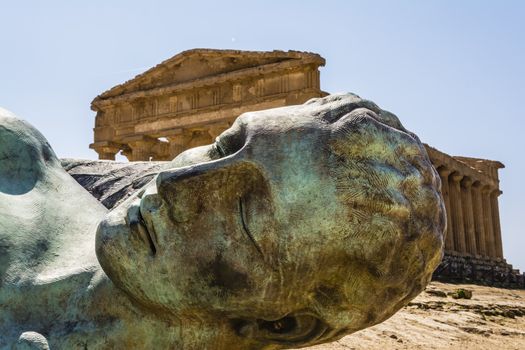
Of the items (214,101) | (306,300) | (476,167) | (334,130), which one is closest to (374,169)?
(334,130)

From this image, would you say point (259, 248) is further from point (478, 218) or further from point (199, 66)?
point (478, 218)

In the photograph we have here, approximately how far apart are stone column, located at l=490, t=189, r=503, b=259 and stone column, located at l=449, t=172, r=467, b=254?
3.92m

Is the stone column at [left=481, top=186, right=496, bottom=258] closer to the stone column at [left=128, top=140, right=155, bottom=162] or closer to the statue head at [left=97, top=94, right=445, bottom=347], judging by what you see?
the stone column at [left=128, top=140, right=155, bottom=162]

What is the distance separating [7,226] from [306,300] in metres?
0.52

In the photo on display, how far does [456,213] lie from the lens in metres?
28.8

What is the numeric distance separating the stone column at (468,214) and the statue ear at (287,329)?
29.1 meters

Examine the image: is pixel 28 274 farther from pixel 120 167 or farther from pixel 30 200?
pixel 120 167

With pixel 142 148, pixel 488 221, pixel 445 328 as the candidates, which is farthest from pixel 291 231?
pixel 488 221

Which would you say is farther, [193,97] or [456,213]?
[456,213]

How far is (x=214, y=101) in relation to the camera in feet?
88.9

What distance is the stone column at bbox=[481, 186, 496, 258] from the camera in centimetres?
3090

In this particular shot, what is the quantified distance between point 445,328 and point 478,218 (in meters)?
22.8

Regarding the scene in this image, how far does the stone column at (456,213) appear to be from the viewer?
92.2 ft

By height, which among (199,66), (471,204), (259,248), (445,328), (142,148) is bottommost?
(445,328)
